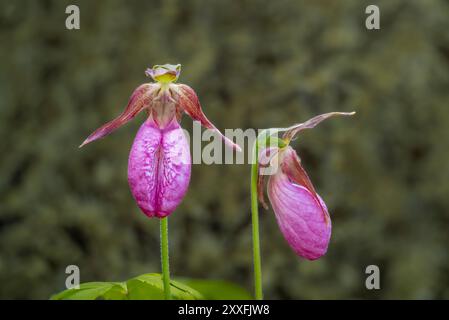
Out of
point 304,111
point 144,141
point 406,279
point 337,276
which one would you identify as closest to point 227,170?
point 304,111

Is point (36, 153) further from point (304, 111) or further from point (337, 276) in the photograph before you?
point (337, 276)

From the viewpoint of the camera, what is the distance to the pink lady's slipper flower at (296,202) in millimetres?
570

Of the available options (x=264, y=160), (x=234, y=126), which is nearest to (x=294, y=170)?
(x=264, y=160)

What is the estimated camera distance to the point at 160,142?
0.57 metres

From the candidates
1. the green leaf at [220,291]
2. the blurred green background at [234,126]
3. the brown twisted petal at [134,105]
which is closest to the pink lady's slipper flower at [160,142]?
the brown twisted petal at [134,105]

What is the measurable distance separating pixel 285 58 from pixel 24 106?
57 centimetres

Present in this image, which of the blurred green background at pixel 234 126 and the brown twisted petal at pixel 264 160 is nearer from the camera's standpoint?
the brown twisted petal at pixel 264 160

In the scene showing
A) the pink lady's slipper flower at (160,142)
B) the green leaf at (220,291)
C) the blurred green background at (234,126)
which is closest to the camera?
the pink lady's slipper flower at (160,142)

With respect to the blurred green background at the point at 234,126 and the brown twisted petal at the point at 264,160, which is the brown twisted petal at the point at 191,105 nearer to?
the brown twisted petal at the point at 264,160

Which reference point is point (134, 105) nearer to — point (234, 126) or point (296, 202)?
point (296, 202)

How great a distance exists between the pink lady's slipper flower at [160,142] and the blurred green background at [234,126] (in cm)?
77

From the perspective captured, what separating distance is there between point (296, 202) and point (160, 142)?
5.3 inches


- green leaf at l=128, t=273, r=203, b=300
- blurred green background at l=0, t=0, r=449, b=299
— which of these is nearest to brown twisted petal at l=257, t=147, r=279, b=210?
green leaf at l=128, t=273, r=203, b=300

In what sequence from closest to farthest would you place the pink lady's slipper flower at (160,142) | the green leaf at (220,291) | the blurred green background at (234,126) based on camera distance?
the pink lady's slipper flower at (160,142)
the green leaf at (220,291)
the blurred green background at (234,126)
